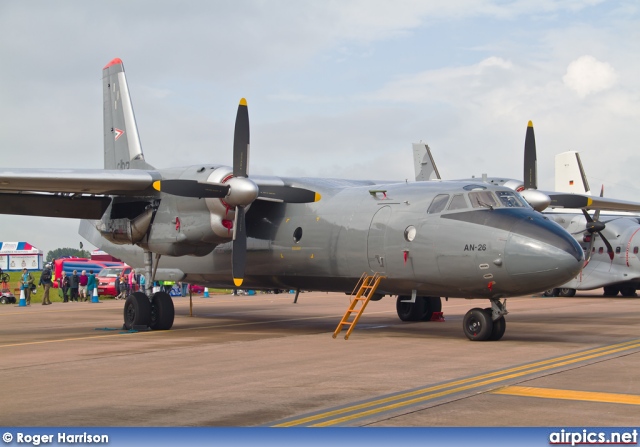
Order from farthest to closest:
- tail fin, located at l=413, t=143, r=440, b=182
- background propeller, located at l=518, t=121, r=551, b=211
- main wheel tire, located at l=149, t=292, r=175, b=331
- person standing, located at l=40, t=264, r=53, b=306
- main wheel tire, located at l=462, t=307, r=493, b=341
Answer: person standing, located at l=40, t=264, r=53, b=306 < tail fin, located at l=413, t=143, r=440, b=182 < background propeller, located at l=518, t=121, r=551, b=211 < main wheel tire, located at l=149, t=292, r=175, b=331 < main wheel tire, located at l=462, t=307, r=493, b=341

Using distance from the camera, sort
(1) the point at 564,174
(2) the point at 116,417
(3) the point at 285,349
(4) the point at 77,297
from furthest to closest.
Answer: (1) the point at 564,174, (4) the point at 77,297, (3) the point at 285,349, (2) the point at 116,417

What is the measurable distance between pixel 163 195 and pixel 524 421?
39.9 feet

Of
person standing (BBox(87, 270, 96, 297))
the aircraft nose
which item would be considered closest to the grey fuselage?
the aircraft nose

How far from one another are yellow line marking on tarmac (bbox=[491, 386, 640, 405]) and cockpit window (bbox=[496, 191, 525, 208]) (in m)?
6.09

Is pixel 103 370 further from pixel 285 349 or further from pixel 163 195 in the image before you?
pixel 163 195

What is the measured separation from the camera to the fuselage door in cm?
1597

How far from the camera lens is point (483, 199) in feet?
49.4

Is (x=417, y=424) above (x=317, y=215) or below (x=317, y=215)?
below

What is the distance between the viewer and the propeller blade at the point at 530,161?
18.7m

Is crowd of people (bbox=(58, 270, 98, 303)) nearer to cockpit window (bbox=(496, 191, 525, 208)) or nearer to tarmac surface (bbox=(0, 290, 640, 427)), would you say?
tarmac surface (bbox=(0, 290, 640, 427))

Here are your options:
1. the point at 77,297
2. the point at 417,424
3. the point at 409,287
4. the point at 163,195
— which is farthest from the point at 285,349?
the point at 77,297

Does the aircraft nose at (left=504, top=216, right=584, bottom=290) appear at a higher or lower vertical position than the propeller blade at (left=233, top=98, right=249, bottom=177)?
lower

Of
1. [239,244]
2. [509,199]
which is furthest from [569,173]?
[239,244]

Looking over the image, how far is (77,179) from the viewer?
53.2 feet
